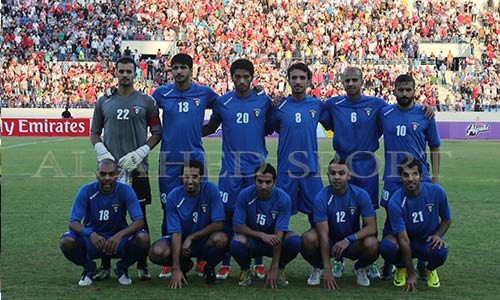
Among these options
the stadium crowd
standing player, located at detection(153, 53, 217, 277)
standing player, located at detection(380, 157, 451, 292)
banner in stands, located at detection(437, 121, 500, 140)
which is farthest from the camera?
the stadium crowd

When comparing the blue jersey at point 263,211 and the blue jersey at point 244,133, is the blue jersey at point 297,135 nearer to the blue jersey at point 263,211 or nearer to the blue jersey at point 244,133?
the blue jersey at point 244,133

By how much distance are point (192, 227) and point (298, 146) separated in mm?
1292

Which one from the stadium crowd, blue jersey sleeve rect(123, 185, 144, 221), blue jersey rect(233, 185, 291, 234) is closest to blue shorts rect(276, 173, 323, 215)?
blue jersey rect(233, 185, 291, 234)

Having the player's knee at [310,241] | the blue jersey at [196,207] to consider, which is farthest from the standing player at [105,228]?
the player's knee at [310,241]

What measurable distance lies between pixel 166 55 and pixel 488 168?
20267mm

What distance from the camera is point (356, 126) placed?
287 inches

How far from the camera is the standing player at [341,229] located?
6652mm

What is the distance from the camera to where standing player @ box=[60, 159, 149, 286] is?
6.58 m

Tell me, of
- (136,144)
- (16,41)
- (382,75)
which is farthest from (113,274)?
(16,41)

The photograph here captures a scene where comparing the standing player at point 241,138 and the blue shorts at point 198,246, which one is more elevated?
the standing player at point 241,138

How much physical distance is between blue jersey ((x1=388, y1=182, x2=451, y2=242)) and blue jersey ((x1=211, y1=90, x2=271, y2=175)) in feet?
4.46

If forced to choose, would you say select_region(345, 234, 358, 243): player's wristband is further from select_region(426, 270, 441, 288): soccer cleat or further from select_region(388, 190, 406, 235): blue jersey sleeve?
select_region(426, 270, 441, 288): soccer cleat

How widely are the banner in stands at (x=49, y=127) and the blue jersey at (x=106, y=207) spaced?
79.3 ft

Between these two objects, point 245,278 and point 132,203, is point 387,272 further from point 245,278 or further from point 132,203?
point 132,203
